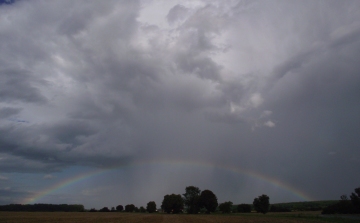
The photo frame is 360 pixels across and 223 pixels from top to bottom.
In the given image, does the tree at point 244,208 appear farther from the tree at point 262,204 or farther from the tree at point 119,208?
the tree at point 119,208

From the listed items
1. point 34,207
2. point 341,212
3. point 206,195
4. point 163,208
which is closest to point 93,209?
point 34,207

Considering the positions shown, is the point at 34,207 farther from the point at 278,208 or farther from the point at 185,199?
the point at 278,208

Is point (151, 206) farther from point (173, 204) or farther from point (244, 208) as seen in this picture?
point (244, 208)

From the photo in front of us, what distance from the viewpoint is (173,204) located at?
138m

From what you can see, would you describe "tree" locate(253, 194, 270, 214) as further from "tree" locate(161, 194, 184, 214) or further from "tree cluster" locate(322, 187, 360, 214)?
"tree" locate(161, 194, 184, 214)

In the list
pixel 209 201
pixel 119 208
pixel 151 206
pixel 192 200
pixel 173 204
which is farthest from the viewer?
pixel 119 208

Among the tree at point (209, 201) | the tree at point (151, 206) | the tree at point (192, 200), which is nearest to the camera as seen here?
the tree at point (209, 201)

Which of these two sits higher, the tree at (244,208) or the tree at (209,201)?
the tree at (209,201)

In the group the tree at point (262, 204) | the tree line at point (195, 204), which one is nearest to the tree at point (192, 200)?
the tree line at point (195, 204)

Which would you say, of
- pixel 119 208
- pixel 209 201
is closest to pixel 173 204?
pixel 209 201

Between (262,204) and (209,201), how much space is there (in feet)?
94.7

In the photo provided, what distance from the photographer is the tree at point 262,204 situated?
358 feet

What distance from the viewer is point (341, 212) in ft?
307

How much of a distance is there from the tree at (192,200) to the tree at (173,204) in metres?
5.61
